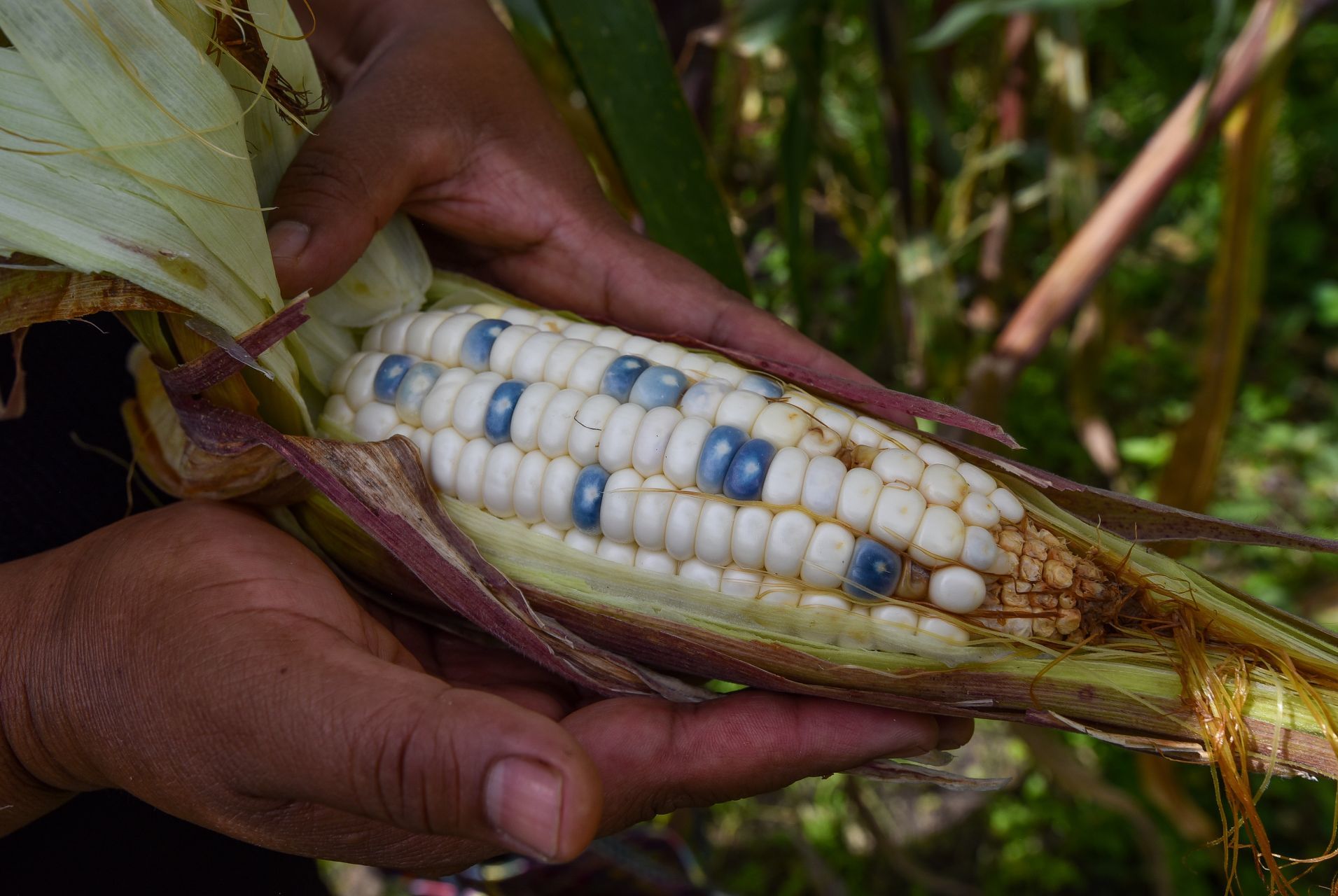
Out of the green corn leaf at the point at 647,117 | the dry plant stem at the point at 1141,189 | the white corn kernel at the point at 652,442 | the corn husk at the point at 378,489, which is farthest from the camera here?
the dry plant stem at the point at 1141,189

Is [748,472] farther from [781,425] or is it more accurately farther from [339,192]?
[339,192]

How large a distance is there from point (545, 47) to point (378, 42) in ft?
2.23

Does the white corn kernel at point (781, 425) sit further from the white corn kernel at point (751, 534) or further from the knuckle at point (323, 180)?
the knuckle at point (323, 180)

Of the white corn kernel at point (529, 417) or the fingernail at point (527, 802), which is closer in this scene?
the fingernail at point (527, 802)

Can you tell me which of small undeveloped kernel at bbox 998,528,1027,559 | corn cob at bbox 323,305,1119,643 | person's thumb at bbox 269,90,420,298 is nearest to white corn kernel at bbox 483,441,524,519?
corn cob at bbox 323,305,1119,643

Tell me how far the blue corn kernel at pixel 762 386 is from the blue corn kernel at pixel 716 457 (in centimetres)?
11

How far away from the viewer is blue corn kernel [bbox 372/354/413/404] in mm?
1391

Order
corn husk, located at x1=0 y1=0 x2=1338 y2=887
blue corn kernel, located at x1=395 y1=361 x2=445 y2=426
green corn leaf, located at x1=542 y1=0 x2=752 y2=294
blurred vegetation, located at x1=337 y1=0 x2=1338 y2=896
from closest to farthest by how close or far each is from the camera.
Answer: corn husk, located at x1=0 y1=0 x2=1338 y2=887 < blue corn kernel, located at x1=395 y1=361 x2=445 y2=426 < green corn leaf, located at x1=542 y1=0 x2=752 y2=294 < blurred vegetation, located at x1=337 y1=0 x2=1338 y2=896

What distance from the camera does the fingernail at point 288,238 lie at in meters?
1.19

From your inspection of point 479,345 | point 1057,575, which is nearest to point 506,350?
point 479,345

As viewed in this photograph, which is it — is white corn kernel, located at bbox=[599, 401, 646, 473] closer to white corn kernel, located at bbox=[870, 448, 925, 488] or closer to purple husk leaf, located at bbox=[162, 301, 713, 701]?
purple husk leaf, located at bbox=[162, 301, 713, 701]

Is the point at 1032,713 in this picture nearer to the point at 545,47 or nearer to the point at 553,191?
the point at 553,191

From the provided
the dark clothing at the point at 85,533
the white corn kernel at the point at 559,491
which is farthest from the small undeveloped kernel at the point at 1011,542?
the dark clothing at the point at 85,533

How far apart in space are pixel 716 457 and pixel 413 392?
48cm
